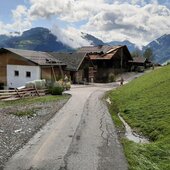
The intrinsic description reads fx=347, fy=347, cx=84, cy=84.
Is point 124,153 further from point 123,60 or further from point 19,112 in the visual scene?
point 123,60

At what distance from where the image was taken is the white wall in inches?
2131

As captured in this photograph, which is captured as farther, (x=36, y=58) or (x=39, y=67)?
(x=36, y=58)

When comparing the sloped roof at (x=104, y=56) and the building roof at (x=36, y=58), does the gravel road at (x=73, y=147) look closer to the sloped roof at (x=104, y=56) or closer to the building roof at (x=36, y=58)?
the building roof at (x=36, y=58)

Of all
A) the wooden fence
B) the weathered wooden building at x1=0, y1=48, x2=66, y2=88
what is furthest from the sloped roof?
the wooden fence

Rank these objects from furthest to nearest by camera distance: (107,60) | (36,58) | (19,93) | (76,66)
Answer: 1. (107,60)
2. (76,66)
3. (36,58)
4. (19,93)

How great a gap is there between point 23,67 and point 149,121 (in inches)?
1395

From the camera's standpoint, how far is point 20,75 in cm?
5634

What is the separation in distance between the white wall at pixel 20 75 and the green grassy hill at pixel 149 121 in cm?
2080

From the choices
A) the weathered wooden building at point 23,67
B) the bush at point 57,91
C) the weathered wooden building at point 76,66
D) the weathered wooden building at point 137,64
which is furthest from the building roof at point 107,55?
the bush at point 57,91

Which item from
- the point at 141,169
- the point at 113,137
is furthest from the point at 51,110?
the point at 141,169

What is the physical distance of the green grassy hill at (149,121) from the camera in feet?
52.0

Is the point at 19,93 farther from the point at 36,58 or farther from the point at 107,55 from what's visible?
the point at 107,55

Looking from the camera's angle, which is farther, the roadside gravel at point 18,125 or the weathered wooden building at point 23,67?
the weathered wooden building at point 23,67

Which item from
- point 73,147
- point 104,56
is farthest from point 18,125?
point 104,56
